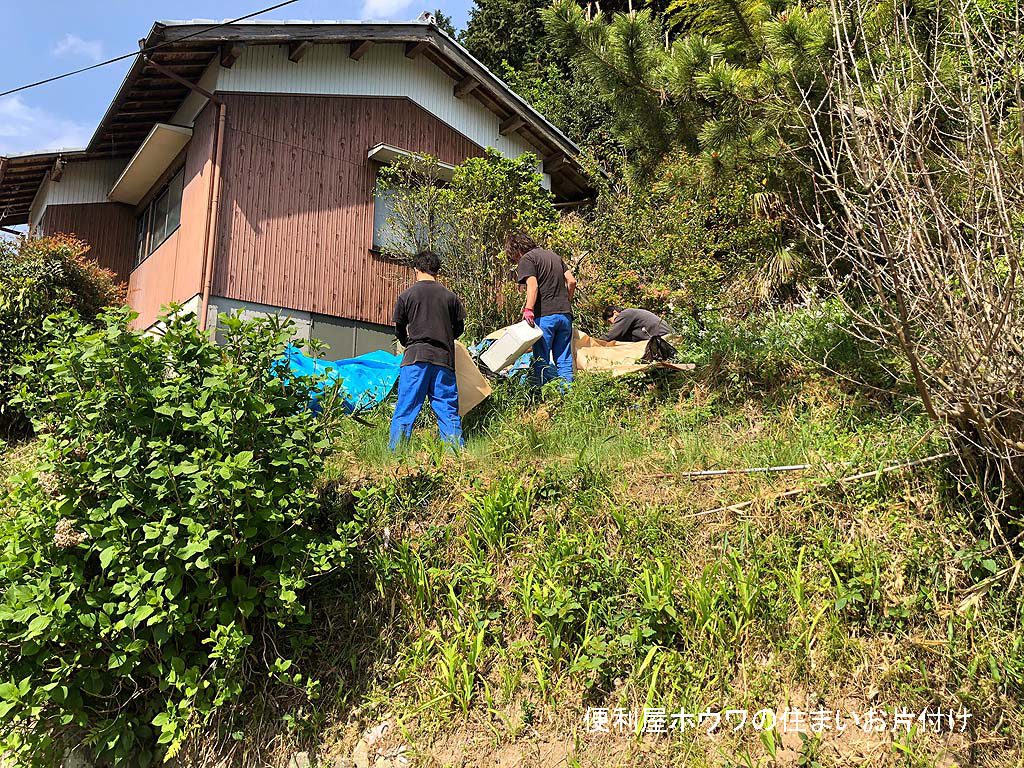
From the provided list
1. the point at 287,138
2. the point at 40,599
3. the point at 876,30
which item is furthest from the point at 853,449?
the point at 287,138

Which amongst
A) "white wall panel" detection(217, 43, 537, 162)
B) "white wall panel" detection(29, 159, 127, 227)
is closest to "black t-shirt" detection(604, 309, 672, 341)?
"white wall panel" detection(217, 43, 537, 162)

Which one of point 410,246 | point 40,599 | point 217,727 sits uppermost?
point 410,246

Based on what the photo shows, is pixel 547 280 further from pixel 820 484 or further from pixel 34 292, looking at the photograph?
pixel 34 292

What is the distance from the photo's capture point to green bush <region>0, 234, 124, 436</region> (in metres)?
7.86

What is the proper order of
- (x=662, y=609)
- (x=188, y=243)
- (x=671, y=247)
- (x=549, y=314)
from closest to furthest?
(x=662, y=609), (x=549, y=314), (x=188, y=243), (x=671, y=247)

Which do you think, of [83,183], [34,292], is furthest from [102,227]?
[34,292]

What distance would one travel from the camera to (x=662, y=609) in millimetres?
4059

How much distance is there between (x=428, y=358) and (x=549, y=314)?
5.46ft

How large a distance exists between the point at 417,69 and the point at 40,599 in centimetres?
1000

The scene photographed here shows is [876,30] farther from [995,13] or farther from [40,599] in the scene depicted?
[40,599]

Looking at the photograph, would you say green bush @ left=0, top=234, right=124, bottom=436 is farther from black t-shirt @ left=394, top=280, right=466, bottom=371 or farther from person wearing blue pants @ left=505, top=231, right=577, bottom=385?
person wearing blue pants @ left=505, top=231, right=577, bottom=385

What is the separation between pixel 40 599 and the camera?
142 inches

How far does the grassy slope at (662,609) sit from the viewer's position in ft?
12.2

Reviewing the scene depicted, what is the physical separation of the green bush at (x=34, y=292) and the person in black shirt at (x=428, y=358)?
11.7 feet
